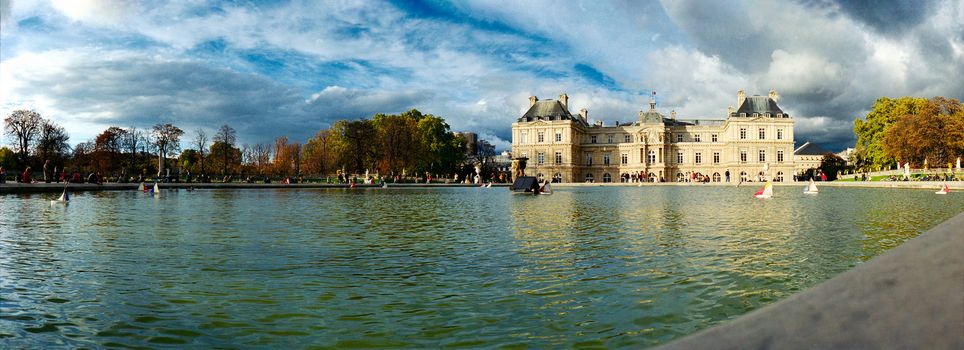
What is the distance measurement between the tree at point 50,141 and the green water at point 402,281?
197 ft

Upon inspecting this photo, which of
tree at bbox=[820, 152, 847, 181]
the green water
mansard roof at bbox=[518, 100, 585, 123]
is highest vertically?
mansard roof at bbox=[518, 100, 585, 123]

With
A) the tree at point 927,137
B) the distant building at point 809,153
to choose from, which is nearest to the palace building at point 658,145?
the tree at point 927,137

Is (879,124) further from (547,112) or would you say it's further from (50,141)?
(50,141)

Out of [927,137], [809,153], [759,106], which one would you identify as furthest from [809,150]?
[927,137]

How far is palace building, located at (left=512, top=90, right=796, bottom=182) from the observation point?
9306 centimetres

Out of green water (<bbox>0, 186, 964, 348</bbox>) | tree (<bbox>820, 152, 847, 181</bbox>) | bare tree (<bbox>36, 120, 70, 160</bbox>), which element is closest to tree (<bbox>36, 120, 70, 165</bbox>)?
bare tree (<bbox>36, 120, 70, 160</bbox>)

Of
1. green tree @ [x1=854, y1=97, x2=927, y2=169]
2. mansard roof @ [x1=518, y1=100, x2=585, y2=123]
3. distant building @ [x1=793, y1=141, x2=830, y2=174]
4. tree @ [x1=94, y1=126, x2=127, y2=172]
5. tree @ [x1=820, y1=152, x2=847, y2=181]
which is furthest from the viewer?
distant building @ [x1=793, y1=141, x2=830, y2=174]

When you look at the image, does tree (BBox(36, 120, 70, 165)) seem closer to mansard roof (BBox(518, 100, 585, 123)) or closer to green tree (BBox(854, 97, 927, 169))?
mansard roof (BBox(518, 100, 585, 123))

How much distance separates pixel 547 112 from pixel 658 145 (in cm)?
1826

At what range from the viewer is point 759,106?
310 feet

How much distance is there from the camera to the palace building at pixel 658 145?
9306 centimetres

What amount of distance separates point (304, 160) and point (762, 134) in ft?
229

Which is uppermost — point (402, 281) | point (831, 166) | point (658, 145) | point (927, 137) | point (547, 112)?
point (547, 112)

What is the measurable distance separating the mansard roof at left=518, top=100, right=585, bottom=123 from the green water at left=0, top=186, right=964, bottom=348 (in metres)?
83.3
